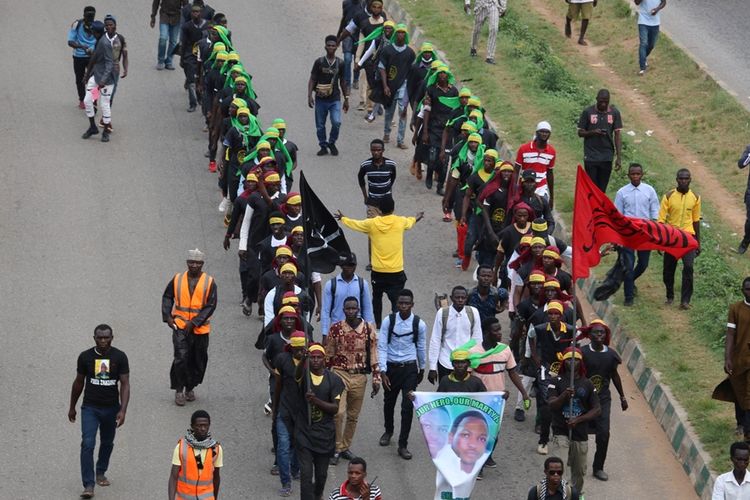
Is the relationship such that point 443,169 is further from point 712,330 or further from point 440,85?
point 712,330

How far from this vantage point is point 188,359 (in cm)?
1702

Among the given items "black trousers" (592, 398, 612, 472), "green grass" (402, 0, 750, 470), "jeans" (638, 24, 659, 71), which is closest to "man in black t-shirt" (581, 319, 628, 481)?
"black trousers" (592, 398, 612, 472)

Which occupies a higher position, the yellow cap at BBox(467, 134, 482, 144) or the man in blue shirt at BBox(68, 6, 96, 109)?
the yellow cap at BBox(467, 134, 482, 144)

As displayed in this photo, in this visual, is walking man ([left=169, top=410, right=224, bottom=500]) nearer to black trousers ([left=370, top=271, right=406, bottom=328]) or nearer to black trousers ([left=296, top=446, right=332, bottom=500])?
black trousers ([left=296, top=446, right=332, bottom=500])

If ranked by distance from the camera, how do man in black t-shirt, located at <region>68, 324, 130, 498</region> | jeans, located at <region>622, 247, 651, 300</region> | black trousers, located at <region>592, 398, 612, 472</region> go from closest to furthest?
man in black t-shirt, located at <region>68, 324, 130, 498</region>, black trousers, located at <region>592, 398, 612, 472</region>, jeans, located at <region>622, 247, 651, 300</region>

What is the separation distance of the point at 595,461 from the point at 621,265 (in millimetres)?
4058

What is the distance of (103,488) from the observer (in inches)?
609

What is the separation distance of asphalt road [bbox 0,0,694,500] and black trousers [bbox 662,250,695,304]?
2.11m

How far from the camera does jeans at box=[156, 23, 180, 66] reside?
1096 inches

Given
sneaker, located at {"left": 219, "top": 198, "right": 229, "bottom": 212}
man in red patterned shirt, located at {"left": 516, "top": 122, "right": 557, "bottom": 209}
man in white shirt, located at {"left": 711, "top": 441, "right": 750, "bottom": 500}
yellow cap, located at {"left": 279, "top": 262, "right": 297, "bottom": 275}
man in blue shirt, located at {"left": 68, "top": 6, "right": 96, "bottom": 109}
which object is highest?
man in white shirt, located at {"left": 711, "top": 441, "right": 750, "bottom": 500}

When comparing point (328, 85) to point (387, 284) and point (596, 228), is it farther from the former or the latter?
point (596, 228)

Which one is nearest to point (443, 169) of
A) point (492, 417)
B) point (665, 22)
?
point (492, 417)

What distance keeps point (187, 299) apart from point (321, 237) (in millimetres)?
1547

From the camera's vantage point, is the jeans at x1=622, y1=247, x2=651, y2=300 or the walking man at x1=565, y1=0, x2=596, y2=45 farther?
the walking man at x1=565, y1=0, x2=596, y2=45
